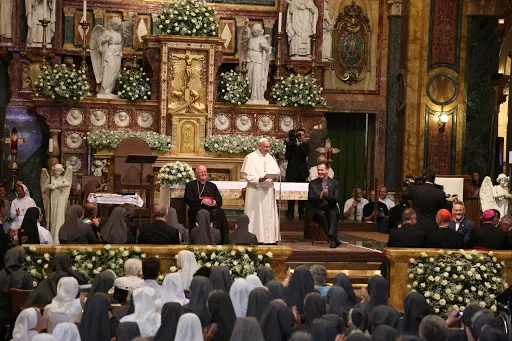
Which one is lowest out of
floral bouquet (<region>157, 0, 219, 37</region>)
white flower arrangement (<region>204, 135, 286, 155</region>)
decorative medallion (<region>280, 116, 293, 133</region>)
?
white flower arrangement (<region>204, 135, 286, 155</region>)

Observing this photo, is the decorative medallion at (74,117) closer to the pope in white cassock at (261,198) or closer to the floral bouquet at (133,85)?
the floral bouquet at (133,85)

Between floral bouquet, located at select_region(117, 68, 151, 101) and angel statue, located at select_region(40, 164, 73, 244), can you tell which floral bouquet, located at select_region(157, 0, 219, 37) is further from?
angel statue, located at select_region(40, 164, 73, 244)

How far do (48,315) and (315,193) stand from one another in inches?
287

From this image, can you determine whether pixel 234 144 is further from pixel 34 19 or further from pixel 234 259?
pixel 234 259

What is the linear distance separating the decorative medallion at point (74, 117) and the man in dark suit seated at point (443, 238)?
9.30m

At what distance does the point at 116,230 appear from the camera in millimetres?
13953

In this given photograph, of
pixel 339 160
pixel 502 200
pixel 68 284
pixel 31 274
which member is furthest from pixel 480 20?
pixel 68 284

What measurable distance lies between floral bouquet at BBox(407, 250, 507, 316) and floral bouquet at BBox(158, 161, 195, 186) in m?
5.08

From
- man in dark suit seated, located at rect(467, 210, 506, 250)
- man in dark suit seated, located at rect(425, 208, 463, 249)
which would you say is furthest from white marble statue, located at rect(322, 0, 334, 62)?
man in dark suit seated, located at rect(425, 208, 463, 249)

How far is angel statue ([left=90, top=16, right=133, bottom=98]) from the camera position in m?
21.9

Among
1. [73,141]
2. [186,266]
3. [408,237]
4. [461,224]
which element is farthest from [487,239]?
[73,141]

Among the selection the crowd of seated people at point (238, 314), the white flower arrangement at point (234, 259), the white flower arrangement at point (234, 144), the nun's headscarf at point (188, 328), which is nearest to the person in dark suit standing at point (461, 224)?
the white flower arrangement at point (234, 259)

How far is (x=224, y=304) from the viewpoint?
9.72 m

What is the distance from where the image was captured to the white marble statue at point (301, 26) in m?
23.1
